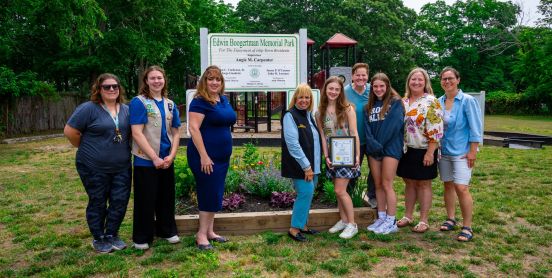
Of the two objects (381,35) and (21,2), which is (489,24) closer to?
(381,35)

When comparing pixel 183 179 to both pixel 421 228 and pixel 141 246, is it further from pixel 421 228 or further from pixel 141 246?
pixel 421 228

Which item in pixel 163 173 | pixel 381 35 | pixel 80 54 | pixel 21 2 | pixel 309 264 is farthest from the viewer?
pixel 381 35

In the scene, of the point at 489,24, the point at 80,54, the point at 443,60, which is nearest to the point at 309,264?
the point at 80,54

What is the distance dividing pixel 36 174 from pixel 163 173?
556 cm

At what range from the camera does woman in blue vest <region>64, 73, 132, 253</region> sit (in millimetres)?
3908

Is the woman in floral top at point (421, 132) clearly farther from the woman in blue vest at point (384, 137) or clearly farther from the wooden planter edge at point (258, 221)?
the wooden planter edge at point (258, 221)

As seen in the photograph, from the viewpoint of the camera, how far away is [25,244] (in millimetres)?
4367

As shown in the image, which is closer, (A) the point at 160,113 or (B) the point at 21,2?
(A) the point at 160,113

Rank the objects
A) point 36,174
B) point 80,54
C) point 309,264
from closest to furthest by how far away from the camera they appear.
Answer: point 309,264 → point 36,174 → point 80,54

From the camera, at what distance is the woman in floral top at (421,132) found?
4.32 m

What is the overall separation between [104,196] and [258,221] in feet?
4.96

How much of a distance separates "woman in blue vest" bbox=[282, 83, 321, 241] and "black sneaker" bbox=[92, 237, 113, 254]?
1.73 metres

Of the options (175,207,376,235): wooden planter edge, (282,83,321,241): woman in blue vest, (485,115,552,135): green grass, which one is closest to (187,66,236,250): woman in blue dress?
(175,207,376,235): wooden planter edge

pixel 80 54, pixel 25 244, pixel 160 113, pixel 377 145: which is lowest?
pixel 25 244
